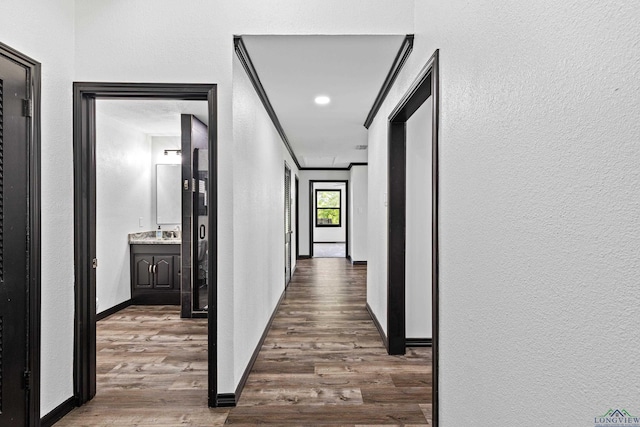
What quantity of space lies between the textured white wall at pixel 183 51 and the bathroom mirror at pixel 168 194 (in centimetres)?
316

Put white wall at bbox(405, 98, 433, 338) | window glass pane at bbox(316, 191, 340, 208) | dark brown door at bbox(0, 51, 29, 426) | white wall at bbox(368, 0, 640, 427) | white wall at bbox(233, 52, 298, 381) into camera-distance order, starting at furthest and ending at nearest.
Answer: window glass pane at bbox(316, 191, 340, 208) → white wall at bbox(405, 98, 433, 338) → white wall at bbox(233, 52, 298, 381) → dark brown door at bbox(0, 51, 29, 426) → white wall at bbox(368, 0, 640, 427)

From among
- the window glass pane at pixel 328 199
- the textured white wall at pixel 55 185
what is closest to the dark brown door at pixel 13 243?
the textured white wall at pixel 55 185

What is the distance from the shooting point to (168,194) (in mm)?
5312

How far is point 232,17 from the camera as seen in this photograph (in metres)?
2.23

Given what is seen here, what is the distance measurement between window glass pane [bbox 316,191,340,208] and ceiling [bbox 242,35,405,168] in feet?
31.4

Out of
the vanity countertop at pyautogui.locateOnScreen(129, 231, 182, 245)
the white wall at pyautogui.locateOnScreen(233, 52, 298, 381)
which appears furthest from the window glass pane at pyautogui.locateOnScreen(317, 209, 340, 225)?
the white wall at pyautogui.locateOnScreen(233, 52, 298, 381)

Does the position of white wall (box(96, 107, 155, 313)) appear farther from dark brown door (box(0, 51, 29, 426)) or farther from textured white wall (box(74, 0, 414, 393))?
dark brown door (box(0, 51, 29, 426))

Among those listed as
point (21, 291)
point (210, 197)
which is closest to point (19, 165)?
point (21, 291)

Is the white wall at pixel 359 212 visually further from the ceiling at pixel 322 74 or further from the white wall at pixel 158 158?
the white wall at pixel 158 158

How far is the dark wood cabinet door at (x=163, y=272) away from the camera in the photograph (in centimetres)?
468

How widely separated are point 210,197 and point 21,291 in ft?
3.45

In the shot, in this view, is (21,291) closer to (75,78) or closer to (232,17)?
(75,78)

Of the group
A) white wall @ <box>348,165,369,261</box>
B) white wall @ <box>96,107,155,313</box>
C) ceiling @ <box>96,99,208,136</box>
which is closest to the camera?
ceiling @ <box>96,99,208,136</box>

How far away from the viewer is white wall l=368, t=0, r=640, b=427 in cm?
71
